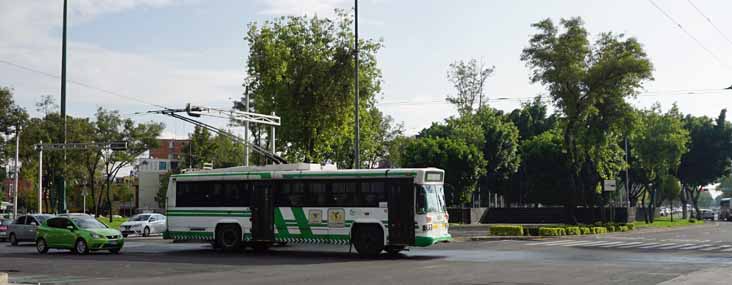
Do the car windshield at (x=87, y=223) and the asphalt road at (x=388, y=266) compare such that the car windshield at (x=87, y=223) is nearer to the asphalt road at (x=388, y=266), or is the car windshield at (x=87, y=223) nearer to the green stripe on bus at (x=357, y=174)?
the asphalt road at (x=388, y=266)

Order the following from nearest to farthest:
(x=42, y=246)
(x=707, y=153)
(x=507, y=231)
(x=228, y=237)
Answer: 1. (x=228, y=237)
2. (x=42, y=246)
3. (x=507, y=231)
4. (x=707, y=153)

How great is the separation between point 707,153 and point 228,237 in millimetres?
68632

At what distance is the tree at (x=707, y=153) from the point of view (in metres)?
83.8

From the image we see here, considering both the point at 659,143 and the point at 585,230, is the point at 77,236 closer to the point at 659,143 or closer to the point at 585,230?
the point at 585,230

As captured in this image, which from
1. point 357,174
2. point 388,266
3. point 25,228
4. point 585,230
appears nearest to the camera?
point 388,266

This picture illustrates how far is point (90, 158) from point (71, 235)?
41.2 m

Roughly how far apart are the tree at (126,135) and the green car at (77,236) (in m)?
39.6

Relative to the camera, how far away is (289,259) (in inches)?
1014

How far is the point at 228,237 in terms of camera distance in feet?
95.4

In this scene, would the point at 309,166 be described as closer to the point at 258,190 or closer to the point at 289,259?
the point at 258,190

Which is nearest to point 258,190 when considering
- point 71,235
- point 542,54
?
point 71,235

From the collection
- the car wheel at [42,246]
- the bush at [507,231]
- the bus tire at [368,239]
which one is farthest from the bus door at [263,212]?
the bush at [507,231]

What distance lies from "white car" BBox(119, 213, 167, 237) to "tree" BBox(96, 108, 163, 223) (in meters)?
22.5

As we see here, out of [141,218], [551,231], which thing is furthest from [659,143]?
[141,218]
